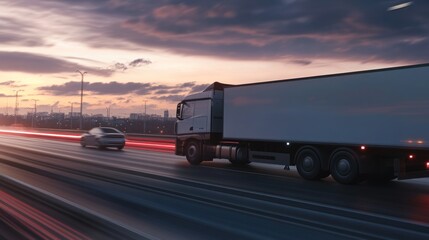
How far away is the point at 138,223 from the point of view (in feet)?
25.9

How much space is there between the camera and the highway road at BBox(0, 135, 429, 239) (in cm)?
735

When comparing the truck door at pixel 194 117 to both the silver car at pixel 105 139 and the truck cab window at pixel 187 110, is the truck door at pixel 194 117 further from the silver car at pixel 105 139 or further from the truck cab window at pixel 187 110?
the silver car at pixel 105 139

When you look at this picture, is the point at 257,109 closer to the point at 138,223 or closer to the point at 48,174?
the point at 48,174

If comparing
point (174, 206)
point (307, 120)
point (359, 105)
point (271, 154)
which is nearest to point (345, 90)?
point (359, 105)

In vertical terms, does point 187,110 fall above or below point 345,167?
above

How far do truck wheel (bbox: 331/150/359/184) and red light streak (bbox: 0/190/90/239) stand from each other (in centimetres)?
901

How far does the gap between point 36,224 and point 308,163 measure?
999 cm

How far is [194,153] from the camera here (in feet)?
68.0

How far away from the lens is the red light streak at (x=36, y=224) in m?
6.60

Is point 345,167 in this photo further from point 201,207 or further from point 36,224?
point 36,224

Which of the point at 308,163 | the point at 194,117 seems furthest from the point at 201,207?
the point at 194,117

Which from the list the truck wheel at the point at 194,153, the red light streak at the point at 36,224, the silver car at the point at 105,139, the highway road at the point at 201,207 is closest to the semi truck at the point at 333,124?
the truck wheel at the point at 194,153

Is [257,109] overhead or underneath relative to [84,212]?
overhead

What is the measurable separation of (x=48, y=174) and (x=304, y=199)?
323 inches
